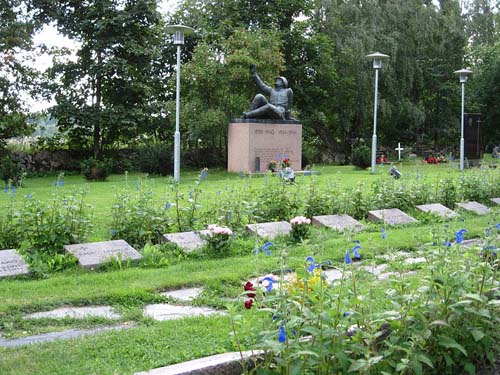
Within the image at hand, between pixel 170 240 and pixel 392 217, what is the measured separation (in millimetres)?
3661

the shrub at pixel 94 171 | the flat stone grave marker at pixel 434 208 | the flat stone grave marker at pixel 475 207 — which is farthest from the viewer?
the shrub at pixel 94 171

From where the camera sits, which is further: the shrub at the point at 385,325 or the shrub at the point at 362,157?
the shrub at the point at 362,157

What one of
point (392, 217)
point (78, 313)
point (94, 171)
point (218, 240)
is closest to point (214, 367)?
point (78, 313)

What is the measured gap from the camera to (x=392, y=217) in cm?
889

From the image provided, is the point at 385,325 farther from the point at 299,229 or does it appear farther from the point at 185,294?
the point at 299,229

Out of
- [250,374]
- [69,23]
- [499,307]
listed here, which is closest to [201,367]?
[250,374]

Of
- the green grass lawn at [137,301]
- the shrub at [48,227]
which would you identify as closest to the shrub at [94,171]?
the green grass lawn at [137,301]

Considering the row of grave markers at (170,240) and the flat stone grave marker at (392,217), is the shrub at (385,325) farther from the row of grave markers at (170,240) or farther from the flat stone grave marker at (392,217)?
the flat stone grave marker at (392,217)

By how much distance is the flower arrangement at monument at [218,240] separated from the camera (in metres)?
6.41

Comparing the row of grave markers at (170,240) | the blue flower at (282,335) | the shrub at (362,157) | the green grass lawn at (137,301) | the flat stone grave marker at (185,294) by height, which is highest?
the shrub at (362,157)

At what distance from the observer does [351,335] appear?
3.24 metres

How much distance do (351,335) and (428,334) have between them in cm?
40

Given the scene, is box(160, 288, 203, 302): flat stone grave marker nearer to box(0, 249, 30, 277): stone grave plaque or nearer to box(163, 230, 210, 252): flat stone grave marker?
box(163, 230, 210, 252): flat stone grave marker

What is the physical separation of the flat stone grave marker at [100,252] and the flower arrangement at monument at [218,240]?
788 mm
